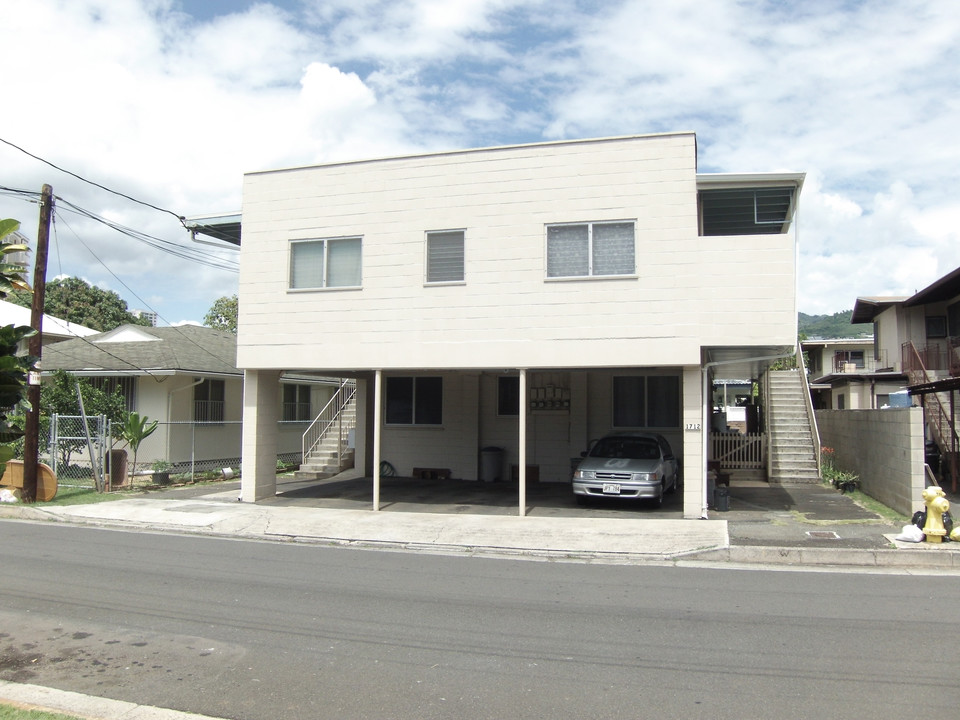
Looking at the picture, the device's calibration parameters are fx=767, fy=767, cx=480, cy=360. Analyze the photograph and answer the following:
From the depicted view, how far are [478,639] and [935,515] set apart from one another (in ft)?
25.6

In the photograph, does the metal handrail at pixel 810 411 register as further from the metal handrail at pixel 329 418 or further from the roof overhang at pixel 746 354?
the metal handrail at pixel 329 418

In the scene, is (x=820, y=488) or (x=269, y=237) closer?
(x=269, y=237)

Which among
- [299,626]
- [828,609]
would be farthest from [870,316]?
[299,626]

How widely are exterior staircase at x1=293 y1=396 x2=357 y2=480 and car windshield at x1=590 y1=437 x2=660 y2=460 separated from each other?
30.1ft

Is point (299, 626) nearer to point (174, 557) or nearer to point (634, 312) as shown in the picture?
point (174, 557)

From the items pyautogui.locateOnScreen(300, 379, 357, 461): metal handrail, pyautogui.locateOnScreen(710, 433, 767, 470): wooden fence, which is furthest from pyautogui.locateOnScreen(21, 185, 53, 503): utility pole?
pyautogui.locateOnScreen(710, 433, 767, 470): wooden fence

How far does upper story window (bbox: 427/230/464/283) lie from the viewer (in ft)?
50.1

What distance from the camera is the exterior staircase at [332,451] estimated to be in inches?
878

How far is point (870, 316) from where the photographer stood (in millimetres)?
37625

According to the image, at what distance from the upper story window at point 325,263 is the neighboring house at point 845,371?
24.2 metres

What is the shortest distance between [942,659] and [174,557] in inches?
371

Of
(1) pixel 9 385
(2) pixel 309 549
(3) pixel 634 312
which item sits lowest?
(2) pixel 309 549

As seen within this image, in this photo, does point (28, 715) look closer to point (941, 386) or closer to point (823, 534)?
point (823, 534)

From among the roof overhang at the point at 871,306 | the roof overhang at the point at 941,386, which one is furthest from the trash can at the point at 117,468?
the roof overhang at the point at 871,306
